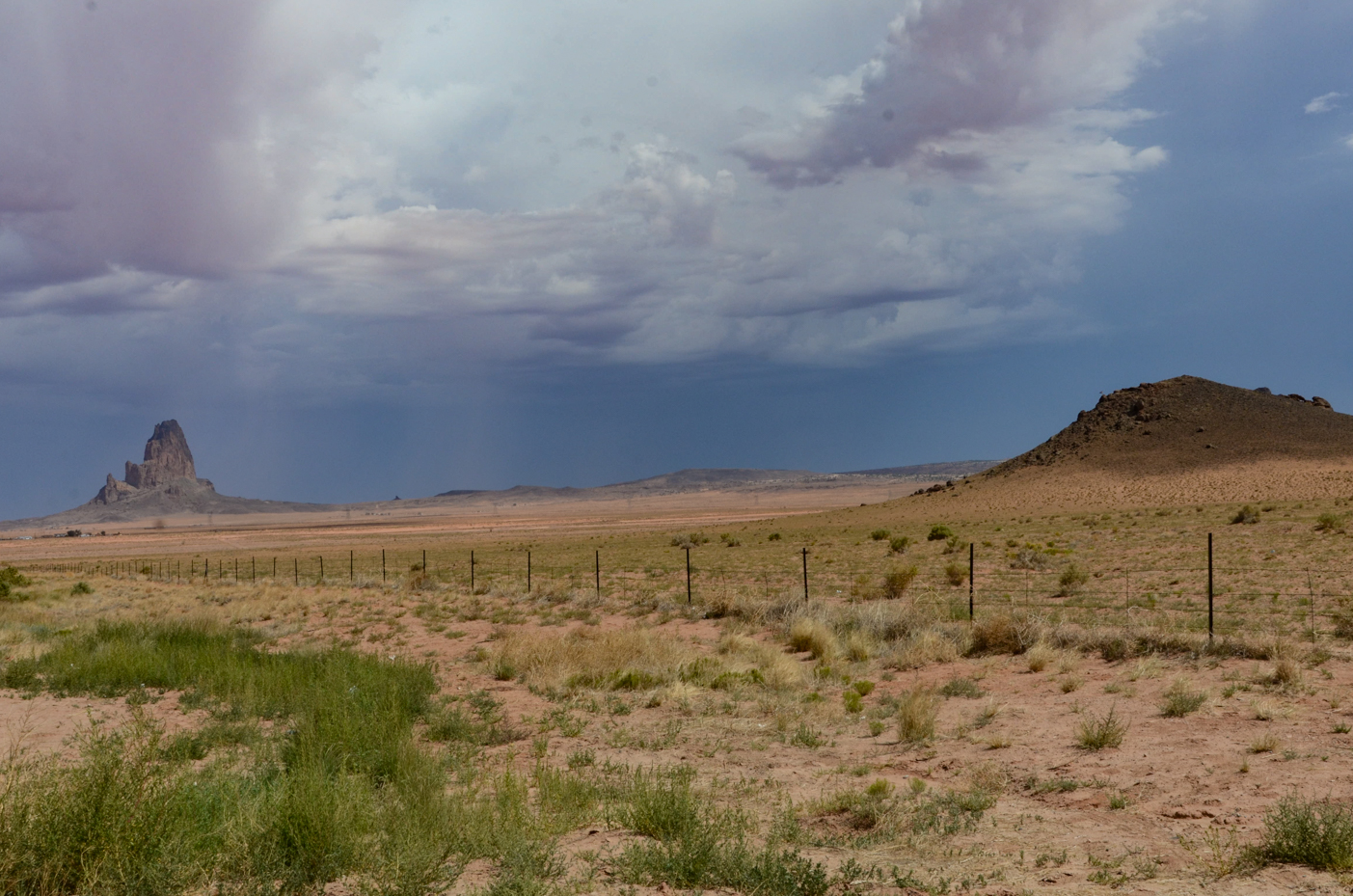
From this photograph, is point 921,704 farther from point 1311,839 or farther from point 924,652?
point 1311,839

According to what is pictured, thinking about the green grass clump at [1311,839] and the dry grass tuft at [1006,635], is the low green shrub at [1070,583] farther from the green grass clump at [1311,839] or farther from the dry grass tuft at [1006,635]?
the green grass clump at [1311,839]

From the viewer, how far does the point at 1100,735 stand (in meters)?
11.0

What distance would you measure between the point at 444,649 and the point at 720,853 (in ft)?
49.8

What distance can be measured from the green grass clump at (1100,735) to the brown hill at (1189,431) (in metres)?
84.5

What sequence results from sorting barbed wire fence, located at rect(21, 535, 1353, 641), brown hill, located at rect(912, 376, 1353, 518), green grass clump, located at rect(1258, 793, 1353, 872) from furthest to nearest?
brown hill, located at rect(912, 376, 1353, 518) < barbed wire fence, located at rect(21, 535, 1353, 641) < green grass clump, located at rect(1258, 793, 1353, 872)

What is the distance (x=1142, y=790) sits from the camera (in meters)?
9.41

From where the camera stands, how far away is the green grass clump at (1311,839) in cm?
692

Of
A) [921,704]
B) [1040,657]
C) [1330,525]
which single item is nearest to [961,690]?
[1040,657]

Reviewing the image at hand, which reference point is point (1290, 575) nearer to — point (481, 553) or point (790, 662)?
point (790, 662)

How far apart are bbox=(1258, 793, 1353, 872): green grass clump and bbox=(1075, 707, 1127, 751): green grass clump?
3393mm

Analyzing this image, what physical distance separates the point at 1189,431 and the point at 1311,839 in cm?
10202

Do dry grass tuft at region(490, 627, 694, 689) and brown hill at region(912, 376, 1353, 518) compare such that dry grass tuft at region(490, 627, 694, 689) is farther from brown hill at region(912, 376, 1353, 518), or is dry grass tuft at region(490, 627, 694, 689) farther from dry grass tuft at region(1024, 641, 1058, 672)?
brown hill at region(912, 376, 1353, 518)

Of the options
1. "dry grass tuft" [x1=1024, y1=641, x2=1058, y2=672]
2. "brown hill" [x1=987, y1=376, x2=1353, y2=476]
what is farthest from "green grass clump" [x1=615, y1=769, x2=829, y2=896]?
"brown hill" [x1=987, y1=376, x2=1353, y2=476]

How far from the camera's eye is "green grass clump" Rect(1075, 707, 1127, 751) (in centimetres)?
1104
